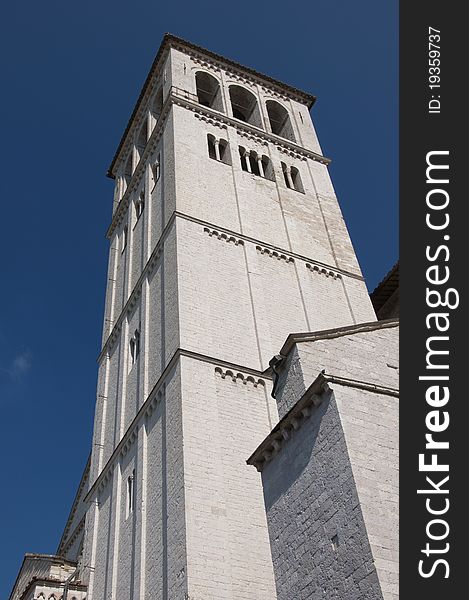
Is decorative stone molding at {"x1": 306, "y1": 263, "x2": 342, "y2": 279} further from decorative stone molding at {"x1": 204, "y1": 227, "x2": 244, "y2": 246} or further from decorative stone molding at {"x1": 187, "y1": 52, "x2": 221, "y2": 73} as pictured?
decorative stone molding at {"x1": 187, "y1": 52, "x2": 221, "y2": 73}

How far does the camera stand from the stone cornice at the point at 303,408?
31.1 ft

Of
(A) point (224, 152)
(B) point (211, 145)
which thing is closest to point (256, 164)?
(A) point (224, 152)

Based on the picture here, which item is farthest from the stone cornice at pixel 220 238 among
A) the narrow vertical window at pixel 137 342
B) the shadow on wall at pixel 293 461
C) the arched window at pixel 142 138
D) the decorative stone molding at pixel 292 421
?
the shadow on wall at pixel 293 461

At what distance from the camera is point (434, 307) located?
24.2ft

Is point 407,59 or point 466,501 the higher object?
point 407,59

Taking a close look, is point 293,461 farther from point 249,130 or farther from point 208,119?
point 249,130

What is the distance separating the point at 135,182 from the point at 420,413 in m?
22.0

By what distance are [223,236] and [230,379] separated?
5491 millimetres

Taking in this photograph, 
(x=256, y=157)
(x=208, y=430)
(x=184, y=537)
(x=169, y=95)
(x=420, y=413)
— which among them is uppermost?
(x=169, y=95)

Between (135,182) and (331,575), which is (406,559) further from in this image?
(135,182)

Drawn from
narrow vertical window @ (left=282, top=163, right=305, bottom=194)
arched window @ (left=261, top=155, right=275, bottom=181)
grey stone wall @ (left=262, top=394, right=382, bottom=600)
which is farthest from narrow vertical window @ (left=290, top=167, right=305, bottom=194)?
grey stone wall @ (left=262, top=394, right=382, bottom=600)

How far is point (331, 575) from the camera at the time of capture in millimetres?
8234

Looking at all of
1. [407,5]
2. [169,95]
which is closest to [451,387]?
[407,5]

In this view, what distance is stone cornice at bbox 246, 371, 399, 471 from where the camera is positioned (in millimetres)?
9469
